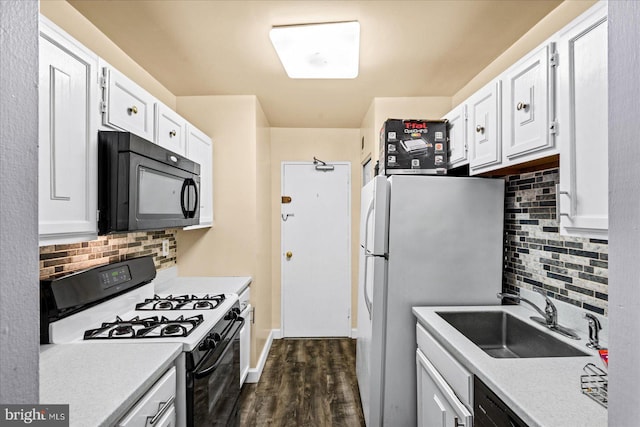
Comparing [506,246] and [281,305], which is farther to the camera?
[281,305]

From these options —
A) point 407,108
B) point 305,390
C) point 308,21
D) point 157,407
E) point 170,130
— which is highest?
point 308,21

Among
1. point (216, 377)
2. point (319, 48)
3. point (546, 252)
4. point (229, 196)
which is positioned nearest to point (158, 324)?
point (216, 377)

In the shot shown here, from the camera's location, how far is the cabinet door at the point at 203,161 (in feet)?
8.13

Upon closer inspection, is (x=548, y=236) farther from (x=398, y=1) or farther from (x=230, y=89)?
(x=230, y=89)

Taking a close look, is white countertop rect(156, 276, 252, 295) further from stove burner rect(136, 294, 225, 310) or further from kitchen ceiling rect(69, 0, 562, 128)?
kitchen ceiling rect(69, 0, 562, 128)

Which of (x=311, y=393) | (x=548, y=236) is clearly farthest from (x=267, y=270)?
(x=548, y=236)

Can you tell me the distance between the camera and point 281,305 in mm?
3934

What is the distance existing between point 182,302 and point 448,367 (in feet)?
4.98

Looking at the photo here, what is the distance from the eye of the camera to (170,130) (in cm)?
212

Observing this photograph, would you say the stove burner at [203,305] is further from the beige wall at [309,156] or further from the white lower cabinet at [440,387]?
the beige wall at [309,156]

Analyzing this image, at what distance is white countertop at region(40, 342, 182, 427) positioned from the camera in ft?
3.08

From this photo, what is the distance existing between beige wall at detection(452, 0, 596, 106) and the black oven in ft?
7.49

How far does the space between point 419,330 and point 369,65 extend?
Result: 1741 mm

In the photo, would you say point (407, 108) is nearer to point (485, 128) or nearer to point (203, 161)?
point (485, 128)
